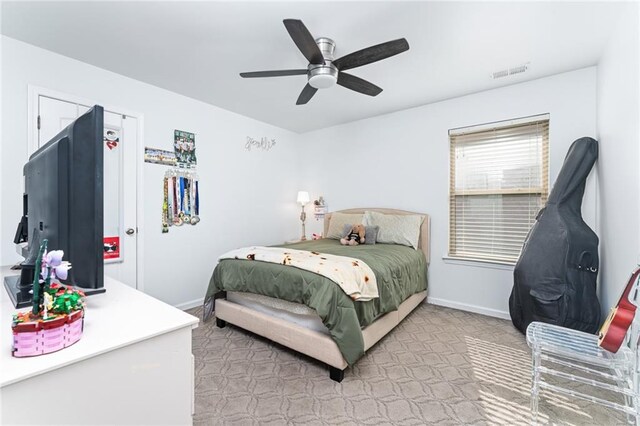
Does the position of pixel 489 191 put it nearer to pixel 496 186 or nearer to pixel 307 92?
pixel 496 186

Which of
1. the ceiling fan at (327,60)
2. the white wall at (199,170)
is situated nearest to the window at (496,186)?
the ceiling fan at (327,60)

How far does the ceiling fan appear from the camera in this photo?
1.75 m

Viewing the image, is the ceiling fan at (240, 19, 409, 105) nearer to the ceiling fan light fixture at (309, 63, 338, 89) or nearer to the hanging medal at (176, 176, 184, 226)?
the ceiling fan light fixture at (309, 63, 338, 89)

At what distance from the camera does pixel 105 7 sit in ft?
6.08

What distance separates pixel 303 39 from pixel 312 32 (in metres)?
0.44

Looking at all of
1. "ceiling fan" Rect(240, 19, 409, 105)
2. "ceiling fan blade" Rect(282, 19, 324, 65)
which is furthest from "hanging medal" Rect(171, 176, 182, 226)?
"ceiling fan blade" Rect(282, 19, 324, 65)

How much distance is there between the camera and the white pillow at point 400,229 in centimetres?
331

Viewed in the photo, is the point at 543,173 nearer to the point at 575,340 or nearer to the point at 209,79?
the point at 575,340

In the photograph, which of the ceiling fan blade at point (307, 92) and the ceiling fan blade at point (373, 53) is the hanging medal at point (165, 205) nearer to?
the ceiling fan blade at point (307, 92)

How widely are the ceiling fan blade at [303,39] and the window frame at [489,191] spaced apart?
2.10 meters

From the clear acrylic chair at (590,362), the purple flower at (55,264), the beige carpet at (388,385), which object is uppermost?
the purple flower at (55,264)

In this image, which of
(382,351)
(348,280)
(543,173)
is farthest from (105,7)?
(543,173)

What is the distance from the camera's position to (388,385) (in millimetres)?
1874

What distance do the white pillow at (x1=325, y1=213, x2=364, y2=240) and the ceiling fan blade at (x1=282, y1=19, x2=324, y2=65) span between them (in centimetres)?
224
